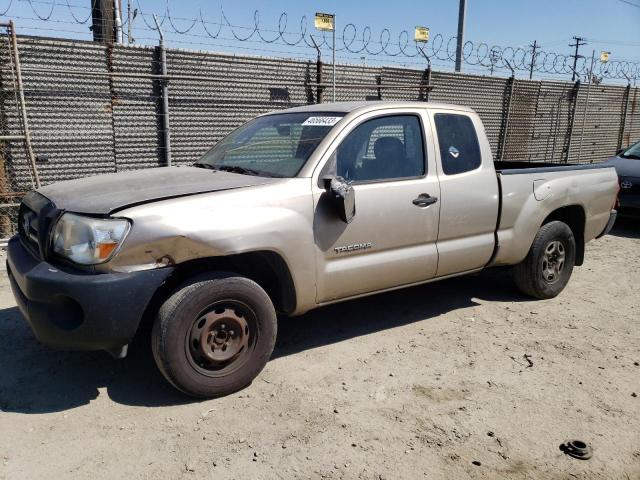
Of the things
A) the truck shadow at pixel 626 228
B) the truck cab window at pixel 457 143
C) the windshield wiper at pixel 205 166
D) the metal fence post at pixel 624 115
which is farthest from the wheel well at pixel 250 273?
the metal fence post at pixel 624 115

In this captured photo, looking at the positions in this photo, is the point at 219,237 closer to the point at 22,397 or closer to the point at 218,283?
the point at 218,283

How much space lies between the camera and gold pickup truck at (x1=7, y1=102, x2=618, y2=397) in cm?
295

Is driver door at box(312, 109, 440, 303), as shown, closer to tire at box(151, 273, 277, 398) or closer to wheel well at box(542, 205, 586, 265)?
tire at box(151, 273, 277, 398)

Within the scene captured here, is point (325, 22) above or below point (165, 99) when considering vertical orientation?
above

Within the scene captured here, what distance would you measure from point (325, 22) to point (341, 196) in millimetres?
5990

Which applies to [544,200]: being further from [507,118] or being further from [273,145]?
[507,118]

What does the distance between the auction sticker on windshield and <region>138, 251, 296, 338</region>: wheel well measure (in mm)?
1063

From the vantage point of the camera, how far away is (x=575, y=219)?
547 cm

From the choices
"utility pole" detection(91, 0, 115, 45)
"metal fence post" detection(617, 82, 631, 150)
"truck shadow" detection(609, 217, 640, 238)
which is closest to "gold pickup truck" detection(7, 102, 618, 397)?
"utility pole" detection(91, 0, 115, 45)

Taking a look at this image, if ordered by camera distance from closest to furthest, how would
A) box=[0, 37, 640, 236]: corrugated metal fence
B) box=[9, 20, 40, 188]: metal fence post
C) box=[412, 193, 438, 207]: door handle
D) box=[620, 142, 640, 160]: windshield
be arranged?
box=[412, 193, 438, 207]: door handle < box=[9, 20, 40, 188]: metal fence post < box=[0, 37, 640, 236]: corrugated metal fence < box=[620, 142, 640, 160]: windshield

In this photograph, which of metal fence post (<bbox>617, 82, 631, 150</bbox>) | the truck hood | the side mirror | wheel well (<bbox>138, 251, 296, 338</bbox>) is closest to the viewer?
the truck hood

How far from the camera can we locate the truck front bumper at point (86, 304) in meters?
2.86

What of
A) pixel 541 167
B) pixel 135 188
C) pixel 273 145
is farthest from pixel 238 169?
pixel 541 167

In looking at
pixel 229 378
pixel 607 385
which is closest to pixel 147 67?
pixel 229 378
